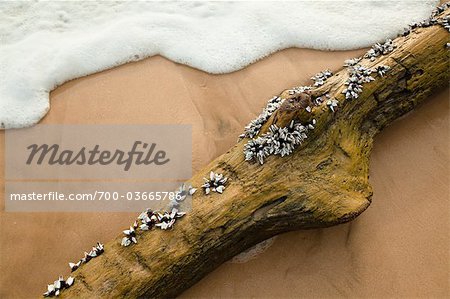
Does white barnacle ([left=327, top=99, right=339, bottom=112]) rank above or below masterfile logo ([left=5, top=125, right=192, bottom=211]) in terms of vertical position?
above

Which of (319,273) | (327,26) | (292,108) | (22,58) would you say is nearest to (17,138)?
(22,58)

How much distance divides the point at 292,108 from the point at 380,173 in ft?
3.53

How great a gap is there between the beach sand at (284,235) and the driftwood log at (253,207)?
333 millimetres

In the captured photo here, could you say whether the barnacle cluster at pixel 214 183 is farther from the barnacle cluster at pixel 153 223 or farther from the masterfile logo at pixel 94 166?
the masterfile logo at pixel 94 166

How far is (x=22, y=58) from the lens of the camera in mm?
4109

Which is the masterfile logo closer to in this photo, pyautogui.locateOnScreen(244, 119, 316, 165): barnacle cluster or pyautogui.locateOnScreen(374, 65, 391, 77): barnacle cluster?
pyautogui.locateOnScreen(244, 119, 316, 165): barnacle cluster

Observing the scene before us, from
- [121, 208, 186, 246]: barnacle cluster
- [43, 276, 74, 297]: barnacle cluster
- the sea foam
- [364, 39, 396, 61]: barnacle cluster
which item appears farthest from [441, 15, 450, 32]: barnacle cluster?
[43, 276, 74, 297]: barnacle cluster

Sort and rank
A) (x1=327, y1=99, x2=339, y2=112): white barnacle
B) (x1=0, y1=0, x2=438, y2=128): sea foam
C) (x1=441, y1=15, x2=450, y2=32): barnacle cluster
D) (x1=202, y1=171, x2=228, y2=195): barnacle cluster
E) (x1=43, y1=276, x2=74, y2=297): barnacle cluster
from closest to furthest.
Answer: (x1=43, y1=276, x2=74, y2=297): barnacle cluster, (x1=202, y1=171, x2=228, y2=195): barnacle cluster, (x1=327, y1=99, x2=339, y2=112): white barnacle, (x1=441, y1=15, x2=450, y2=32): barnacle cluster, (x1=0, y1=0, x2=438, y2=128): sea foam

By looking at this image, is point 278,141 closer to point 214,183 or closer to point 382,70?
point 214,183

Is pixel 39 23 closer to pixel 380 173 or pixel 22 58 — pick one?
pixel 22 58

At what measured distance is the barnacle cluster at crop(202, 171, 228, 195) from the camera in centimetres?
288

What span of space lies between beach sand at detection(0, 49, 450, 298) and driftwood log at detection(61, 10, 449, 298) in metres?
0.33

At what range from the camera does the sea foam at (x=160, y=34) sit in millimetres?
3961

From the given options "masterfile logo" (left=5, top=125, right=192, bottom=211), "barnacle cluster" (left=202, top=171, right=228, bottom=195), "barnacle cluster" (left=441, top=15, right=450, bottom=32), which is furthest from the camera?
"masterfile logo" (left=5, top=125, right=192, bottom=211)
